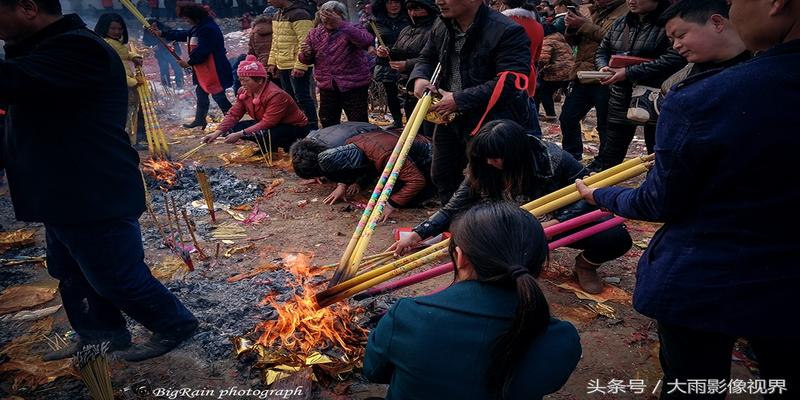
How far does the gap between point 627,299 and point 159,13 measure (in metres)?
24.9

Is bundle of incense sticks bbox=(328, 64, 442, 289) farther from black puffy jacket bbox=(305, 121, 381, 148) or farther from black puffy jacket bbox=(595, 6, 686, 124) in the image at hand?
black puffy jacket bbox=(595, 6, 686, 124)

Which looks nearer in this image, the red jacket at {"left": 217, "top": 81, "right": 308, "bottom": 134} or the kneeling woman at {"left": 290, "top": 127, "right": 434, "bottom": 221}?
the kneeling woman at {"left": 290, "top": 127, "right": 434, "bottom": 221}

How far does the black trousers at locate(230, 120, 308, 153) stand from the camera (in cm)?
676

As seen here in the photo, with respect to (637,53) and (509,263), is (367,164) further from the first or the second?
(509,263)

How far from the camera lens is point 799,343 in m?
1.67

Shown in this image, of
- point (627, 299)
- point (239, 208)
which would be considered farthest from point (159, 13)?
point (627, 299)

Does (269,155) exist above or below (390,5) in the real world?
below

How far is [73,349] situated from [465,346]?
278 cm

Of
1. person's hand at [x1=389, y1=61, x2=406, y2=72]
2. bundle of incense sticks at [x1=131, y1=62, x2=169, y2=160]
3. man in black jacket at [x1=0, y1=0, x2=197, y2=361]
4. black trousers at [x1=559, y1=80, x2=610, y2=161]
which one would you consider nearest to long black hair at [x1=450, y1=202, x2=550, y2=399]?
man in black jacket at [x1=0, y1=0, x2=197, y2=361]

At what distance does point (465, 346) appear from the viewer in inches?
57.2

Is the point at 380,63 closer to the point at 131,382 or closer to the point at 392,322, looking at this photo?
the point at 131,382

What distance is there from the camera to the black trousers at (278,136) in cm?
676

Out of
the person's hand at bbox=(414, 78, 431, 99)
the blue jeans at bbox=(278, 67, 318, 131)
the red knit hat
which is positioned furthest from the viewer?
the blue jeans at bbox=(278, 67, 318, 131)

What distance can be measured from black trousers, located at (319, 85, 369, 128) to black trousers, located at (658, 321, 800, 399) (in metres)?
5.43
